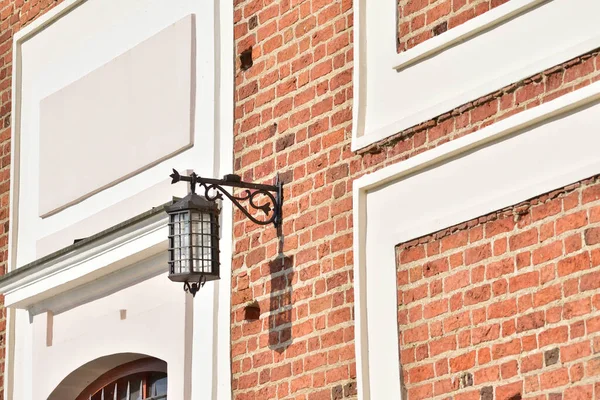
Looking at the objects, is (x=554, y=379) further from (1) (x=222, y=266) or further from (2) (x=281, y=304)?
(1) (x=222, y=266)

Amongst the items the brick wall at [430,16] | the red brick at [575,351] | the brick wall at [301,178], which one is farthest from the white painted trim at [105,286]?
the red brick at [575,351]

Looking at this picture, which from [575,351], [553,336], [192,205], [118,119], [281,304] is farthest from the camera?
[118,119]

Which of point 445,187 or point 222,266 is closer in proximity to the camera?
point 445,187

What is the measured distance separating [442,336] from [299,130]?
1.54 metres

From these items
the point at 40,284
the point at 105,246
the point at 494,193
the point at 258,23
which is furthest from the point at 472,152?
the point at 40,284

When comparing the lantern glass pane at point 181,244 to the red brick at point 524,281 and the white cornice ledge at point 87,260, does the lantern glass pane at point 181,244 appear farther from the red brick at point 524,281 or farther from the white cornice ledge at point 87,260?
the red brick at point 524,281

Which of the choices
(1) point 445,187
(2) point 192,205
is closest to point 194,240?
(2) point 192,205

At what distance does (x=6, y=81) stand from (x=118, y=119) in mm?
1464

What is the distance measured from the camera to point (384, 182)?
7.26m

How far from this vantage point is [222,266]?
8164mm

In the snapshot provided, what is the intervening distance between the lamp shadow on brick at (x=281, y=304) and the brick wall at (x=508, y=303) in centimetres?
78

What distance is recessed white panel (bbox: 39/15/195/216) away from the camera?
882cm

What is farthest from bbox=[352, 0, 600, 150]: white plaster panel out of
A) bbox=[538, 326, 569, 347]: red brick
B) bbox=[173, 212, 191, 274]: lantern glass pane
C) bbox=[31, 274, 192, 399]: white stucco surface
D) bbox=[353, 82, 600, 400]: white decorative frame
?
bbox=[31, 274, 192, 399]: white stucco surface

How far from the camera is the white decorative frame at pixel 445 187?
20.9 ft
